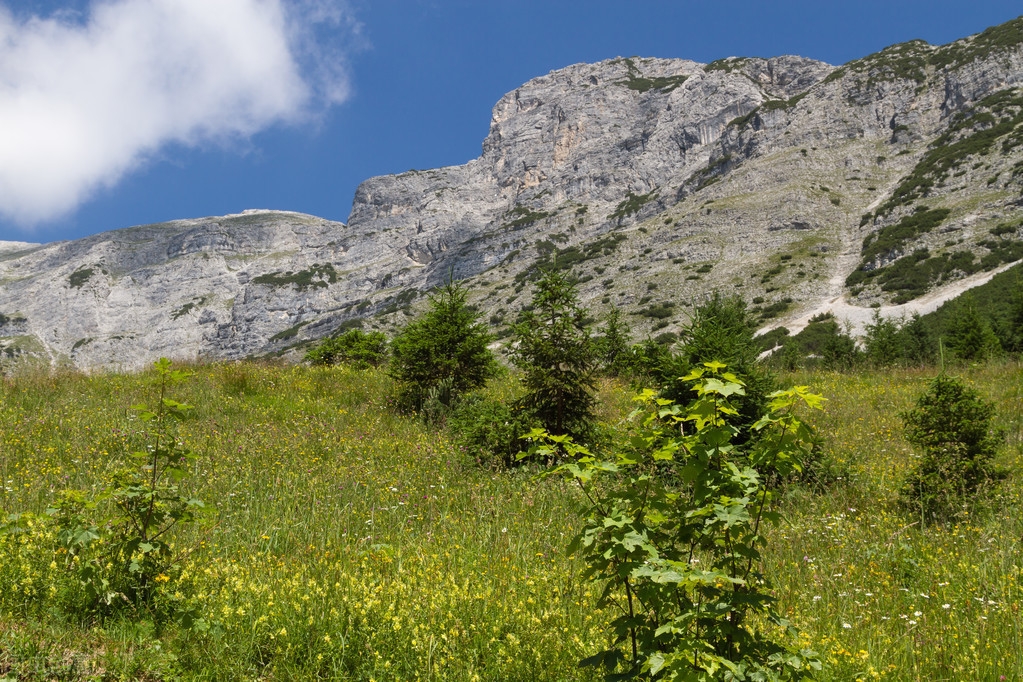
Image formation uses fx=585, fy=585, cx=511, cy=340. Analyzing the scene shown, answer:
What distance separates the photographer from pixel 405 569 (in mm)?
4547

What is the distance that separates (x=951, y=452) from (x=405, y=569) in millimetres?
6461

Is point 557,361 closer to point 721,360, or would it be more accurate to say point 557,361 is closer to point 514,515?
point 721,360

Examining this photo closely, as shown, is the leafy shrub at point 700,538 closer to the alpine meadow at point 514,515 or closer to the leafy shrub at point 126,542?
the alpine meadow at point 514,515

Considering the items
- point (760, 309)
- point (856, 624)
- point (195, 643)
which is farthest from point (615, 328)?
point (760, 309)

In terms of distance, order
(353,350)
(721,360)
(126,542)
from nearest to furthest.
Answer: (126,542), (721,360), (353,350)

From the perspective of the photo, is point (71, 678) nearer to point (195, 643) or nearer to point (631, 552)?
point (195, 643)

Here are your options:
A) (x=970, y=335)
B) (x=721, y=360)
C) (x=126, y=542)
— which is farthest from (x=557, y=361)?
(x=970, y=335)

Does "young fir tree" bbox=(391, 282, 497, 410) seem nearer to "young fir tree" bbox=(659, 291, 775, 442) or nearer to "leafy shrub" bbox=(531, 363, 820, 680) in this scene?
"young fir tree" bbox=(659, 291, 775, 442)

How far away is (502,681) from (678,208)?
13825 centimetres

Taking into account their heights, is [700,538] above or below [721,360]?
below

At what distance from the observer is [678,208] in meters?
132

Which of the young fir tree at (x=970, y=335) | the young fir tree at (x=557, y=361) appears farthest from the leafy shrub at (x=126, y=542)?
the young fir tree at (x=970, y=335)

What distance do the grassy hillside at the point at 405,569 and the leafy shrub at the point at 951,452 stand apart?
0.93 ft

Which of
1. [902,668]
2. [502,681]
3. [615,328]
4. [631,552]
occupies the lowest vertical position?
[902,668]
